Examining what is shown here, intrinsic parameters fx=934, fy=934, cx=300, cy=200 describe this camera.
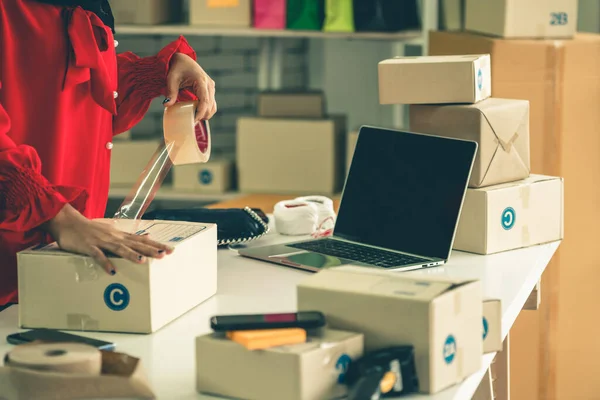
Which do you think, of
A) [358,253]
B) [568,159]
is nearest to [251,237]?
[358,253]

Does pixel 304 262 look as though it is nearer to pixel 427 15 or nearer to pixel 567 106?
pixel 567 106

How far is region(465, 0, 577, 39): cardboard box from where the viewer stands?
8.89 feet

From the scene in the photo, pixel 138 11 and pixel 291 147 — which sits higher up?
pixel 138 11

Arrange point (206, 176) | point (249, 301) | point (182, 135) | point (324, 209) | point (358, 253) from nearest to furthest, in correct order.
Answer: point (249, 301) → point (182, 135) → point (358, 253) → point (324, 209) → point (206, 176)

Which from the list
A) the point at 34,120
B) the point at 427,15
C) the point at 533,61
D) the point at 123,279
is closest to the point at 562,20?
the point at 533,61

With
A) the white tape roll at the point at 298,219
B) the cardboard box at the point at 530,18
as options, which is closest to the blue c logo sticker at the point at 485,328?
the white tape roll at the point at 298,219

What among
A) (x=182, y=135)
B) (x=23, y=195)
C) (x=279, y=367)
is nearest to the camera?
(x=279, y=367)

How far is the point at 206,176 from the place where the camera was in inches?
134

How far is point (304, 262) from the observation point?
1.63m

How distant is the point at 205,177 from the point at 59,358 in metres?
2.41

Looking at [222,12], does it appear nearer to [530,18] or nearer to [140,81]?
[530,18]

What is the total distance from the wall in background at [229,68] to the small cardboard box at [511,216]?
221 centimetres

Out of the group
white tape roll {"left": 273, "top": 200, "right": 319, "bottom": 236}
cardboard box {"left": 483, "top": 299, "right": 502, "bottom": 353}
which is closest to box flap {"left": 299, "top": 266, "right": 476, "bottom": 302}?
cardboard box {"left": 483, "top": 299, "right": 502, "bottom": 353}

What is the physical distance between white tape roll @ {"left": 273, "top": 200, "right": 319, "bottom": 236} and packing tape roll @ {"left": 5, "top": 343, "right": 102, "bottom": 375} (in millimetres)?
847
